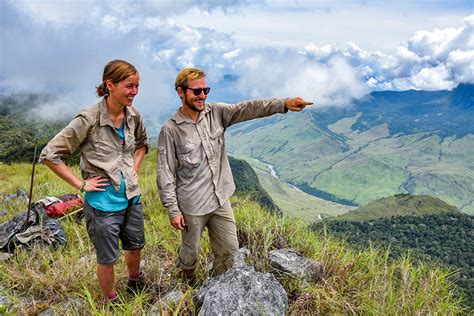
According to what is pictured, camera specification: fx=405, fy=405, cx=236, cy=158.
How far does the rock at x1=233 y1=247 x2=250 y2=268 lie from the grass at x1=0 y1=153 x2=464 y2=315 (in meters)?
0.13

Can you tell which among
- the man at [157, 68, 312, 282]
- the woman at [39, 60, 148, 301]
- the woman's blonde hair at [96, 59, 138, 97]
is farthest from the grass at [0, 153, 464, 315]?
the woman's blonde hair at [96, 59, 138, 97]

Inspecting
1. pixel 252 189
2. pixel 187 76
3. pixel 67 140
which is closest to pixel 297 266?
pixel 187 76

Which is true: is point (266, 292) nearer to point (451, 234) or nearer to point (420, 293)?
point (420, 293)

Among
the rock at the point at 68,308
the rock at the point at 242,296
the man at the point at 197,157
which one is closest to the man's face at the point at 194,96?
the man at the point at 197,157

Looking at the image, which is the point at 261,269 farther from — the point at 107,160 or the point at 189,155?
the point at 107,160

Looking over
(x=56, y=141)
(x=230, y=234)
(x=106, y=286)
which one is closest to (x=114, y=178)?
(x=56, y=141)

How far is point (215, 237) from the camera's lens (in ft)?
16.7

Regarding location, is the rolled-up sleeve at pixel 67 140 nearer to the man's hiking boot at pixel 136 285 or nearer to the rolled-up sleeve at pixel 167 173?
the rolled-up sleeve at pixel 167 173

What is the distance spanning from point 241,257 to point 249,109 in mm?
2173

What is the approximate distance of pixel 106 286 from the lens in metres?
4.56

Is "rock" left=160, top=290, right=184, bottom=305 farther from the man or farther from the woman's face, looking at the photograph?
the woman's face

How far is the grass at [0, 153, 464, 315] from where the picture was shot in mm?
4422

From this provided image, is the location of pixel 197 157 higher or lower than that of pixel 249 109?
lower

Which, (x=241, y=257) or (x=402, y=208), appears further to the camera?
(x=402, y=208)
